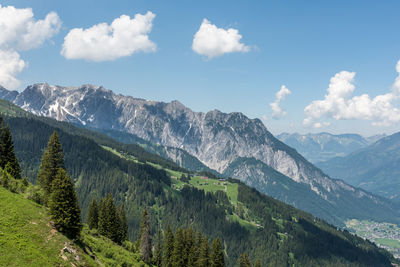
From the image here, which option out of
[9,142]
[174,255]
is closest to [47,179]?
[9,142]

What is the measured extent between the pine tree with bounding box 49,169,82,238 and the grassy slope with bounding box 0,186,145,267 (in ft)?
5.30

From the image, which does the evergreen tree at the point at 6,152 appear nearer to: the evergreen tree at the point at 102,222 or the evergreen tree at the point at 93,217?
the evergreen tree at the point at 93,217

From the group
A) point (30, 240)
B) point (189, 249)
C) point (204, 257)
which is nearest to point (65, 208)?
point (30, 240)

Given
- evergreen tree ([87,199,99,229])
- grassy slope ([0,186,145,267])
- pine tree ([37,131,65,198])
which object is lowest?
evergreen tree ([87,199,99,229])

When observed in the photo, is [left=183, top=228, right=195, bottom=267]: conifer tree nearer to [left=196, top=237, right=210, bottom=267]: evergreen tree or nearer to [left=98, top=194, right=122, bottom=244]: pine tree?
[left=196, top=237, right=210, bottom=267]: evergreen tree

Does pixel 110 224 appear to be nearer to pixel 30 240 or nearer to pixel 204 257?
pixel 204 257

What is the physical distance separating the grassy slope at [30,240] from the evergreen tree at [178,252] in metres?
40.0

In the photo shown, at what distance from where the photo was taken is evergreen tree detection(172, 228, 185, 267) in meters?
88.3

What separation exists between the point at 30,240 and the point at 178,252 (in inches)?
2189

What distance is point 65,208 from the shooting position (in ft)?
157

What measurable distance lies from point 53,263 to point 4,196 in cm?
1684

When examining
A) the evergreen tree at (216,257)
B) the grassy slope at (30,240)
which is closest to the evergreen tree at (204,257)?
the evergreen tree at (216,257)

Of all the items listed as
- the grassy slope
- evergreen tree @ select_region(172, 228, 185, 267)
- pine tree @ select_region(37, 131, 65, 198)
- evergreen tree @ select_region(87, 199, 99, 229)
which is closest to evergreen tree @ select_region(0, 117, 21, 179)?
pine tree @ select_region(37, 131, 65, 198)

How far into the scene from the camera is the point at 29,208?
4850 cm
